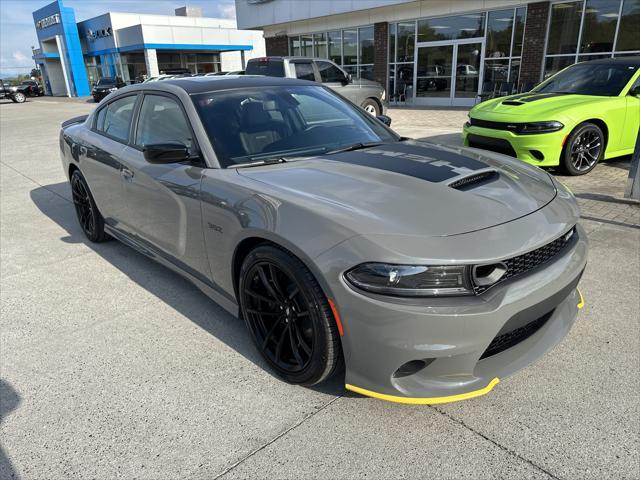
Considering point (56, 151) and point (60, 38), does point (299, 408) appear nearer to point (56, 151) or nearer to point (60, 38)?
point (56, 151)

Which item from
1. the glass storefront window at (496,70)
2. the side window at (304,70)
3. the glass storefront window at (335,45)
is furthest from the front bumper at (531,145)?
the glass storefront window at (335,45)

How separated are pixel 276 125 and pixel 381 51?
1858cm

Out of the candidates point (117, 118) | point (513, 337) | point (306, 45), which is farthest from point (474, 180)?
point (306, 45)

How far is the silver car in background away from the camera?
11828 mm

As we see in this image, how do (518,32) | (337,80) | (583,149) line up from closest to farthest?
(583,149) → (337,80) → (518,32)

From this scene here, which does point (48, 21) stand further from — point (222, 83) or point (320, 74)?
point (222, 83)

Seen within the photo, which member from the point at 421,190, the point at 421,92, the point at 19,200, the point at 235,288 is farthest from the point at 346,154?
the point at 421,92

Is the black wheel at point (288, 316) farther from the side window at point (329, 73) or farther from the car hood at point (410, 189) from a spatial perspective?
the side window at point (329, 73)

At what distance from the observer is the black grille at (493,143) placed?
6.42 meters

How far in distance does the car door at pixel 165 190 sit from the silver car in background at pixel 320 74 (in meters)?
8.73

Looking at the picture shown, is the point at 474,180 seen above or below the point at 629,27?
below

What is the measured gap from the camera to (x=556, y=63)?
15.5m

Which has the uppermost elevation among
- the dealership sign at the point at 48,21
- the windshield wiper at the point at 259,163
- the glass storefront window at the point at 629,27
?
the dealership sign at the point at 48,21

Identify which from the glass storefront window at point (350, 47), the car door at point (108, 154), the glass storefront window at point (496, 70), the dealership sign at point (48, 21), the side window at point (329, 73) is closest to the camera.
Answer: the car door at point (108, 154)
